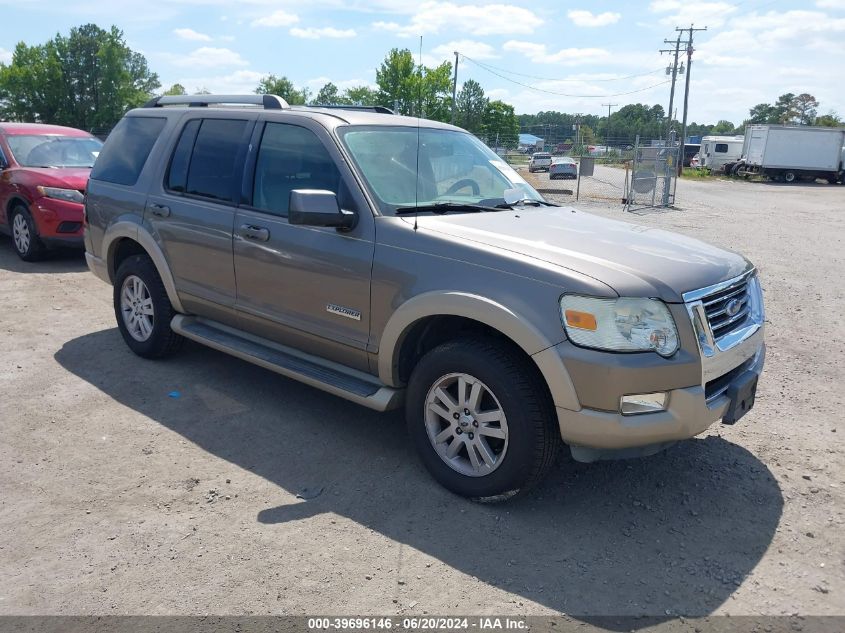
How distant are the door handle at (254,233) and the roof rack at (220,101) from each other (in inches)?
35.2

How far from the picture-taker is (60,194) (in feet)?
31.1

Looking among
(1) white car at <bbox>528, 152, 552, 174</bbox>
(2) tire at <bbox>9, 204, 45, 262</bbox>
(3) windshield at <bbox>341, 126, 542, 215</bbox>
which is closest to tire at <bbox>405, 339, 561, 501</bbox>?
(3) windshield at <bbox>341, 126, 542, 215</bbox>

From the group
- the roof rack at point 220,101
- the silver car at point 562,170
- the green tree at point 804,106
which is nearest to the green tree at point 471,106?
the silver car at point 562,170

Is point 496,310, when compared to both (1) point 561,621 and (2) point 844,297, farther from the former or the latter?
(2) point 844,297

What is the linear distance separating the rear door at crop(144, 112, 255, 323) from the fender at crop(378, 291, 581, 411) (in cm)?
149

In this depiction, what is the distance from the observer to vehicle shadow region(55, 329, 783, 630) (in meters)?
3.16

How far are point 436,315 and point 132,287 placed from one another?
3.15m

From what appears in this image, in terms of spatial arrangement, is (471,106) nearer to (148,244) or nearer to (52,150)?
(52,150)

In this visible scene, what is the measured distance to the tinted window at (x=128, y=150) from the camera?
573 centimetres

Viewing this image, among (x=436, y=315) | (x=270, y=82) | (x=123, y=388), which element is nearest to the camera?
(x=436, y=315)

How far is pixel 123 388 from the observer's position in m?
5.32

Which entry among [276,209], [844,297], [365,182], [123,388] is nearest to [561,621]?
[365,182]

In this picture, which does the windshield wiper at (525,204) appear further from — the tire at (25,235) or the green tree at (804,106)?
the green tree at (804,106)

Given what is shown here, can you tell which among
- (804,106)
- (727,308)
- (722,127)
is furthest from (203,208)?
(722,127)
